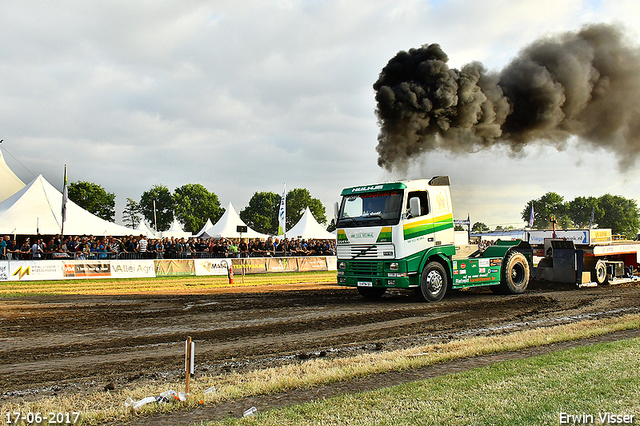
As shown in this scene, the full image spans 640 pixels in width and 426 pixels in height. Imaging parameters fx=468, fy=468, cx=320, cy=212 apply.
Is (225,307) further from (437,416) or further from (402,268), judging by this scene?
(437,416)

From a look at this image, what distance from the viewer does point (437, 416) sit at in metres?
4.20

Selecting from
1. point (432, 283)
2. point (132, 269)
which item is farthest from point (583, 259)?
point (132, 269)

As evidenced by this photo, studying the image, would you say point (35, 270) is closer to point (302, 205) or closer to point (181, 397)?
point (181, 397)

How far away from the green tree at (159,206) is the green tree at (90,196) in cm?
2470

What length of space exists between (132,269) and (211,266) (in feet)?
13.3

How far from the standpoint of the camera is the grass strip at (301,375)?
4.68 meters

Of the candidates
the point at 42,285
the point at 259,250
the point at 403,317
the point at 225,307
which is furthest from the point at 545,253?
the point at 42,285

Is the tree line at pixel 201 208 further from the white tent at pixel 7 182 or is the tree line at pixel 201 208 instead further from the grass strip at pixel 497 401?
the grass strip at pixel 497 401

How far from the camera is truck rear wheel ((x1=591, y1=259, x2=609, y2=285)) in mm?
16453

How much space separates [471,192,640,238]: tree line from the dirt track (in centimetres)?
10820

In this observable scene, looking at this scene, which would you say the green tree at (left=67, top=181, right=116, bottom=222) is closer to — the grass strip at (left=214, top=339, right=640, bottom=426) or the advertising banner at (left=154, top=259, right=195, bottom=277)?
the advertising banner at (left=154, top=259, right=195, bottom=277)

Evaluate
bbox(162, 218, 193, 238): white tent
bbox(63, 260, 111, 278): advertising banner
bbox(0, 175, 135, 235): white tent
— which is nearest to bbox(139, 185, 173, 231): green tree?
bbox(162, 218, 193, 238): white tent

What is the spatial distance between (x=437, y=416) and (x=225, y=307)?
360 inches

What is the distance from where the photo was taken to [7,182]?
38.9 meters
